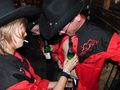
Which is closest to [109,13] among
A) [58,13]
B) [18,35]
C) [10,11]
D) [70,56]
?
[70,56]

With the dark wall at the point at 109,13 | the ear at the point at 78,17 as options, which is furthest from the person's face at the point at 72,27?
the dark wall at the point at 109,13

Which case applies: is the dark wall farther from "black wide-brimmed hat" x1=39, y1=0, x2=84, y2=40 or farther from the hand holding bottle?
"black wide-brimmed hat" x1=39, y1=0, x2=84, y2=40

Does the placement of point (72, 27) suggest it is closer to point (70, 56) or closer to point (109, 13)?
point (70, 56)

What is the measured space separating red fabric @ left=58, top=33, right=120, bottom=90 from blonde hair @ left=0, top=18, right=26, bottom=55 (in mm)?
679

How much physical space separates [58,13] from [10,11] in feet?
1.75

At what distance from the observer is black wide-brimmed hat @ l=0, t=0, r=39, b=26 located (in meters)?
1.81

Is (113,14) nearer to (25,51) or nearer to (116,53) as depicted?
(25,51)

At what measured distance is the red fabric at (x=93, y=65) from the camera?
232 centimetres

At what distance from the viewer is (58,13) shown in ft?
7.35

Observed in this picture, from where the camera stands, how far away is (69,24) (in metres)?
2.38

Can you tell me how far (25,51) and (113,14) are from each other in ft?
5.52

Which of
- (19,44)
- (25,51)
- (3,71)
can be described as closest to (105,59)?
(19,44)

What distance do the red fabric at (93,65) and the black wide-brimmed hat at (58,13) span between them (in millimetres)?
326

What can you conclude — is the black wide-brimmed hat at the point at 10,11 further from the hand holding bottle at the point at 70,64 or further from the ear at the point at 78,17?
the hand holding bottle at the point at 70,64
